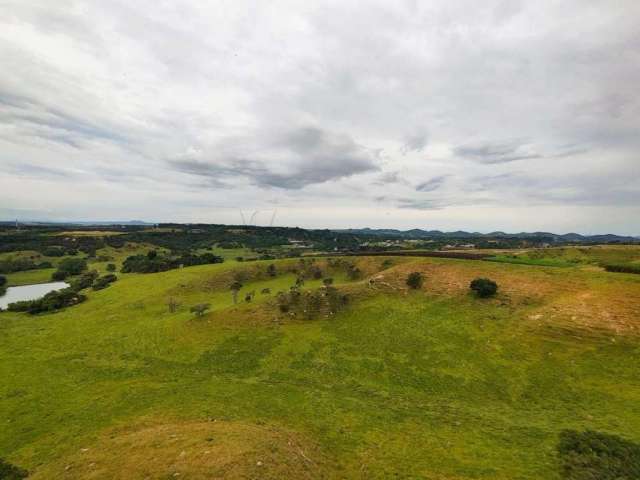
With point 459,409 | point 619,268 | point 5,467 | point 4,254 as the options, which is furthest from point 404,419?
point 4,254

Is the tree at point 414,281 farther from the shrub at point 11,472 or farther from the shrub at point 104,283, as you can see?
the shrub at point 104,283

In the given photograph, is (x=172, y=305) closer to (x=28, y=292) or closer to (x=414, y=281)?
(x=414, y=281)

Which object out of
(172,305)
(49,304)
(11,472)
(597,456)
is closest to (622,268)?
(597,456)

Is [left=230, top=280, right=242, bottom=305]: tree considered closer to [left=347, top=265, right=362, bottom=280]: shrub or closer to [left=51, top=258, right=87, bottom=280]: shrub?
[left=347, top=265, right=362, bottom=280]: shrub

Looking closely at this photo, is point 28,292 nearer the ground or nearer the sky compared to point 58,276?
nearer the ground

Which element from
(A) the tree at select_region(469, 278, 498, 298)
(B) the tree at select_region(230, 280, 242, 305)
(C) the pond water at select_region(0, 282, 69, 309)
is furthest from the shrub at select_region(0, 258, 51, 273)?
(A) the tree at select_region(469, 278, 498, 298)
